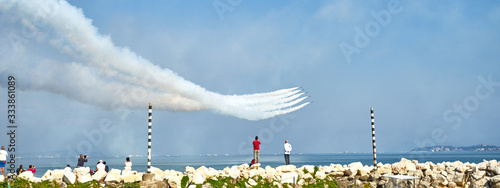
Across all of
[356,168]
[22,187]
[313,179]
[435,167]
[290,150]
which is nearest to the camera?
[22,187]

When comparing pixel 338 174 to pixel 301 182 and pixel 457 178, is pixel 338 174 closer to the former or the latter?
pixel 301 182

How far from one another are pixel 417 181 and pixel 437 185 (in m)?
0.90

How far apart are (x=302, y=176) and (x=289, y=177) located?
93 cm

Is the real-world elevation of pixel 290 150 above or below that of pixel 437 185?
above

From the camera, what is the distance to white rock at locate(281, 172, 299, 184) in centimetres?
1964

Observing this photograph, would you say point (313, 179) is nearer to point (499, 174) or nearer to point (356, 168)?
point (356, 168)

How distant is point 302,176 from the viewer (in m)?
20.4

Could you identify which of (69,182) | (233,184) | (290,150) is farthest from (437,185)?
(69,182)

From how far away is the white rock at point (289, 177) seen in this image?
19641 millimetres

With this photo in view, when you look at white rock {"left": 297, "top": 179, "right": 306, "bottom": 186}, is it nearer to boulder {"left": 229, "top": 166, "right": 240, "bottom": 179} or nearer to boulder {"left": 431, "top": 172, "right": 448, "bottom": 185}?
boulder {"left": 229, "top": 166, "right": 240, "bottom": 179}

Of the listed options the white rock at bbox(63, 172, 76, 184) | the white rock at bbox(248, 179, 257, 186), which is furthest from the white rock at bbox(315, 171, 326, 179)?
the white rock at bbox(63, 172, 76, 184)

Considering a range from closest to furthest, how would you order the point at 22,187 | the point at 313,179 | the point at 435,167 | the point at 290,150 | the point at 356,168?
the point at 22,187
the point at 313,179
the point at 356,168
the point at 435,167
the point at 290,150

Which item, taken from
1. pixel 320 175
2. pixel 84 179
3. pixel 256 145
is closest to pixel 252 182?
pixel 320 175

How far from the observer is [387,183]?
66.7ft
